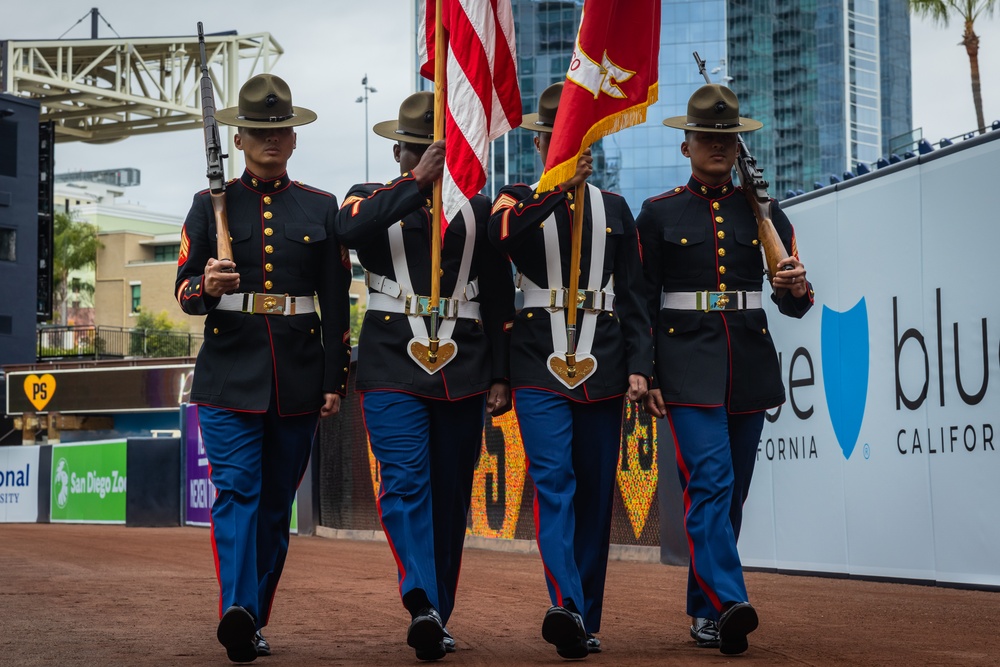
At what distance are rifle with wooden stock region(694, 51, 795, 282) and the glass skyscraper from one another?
9055 centimetres

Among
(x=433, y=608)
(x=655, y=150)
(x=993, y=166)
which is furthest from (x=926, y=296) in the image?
(x=655, y=150)

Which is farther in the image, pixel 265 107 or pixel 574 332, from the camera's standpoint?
pixel 265 107

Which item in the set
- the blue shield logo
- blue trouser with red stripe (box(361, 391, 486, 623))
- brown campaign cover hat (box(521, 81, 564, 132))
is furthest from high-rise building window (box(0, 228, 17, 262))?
blue trouser with red stripe (box(361, 391, 486, 623))

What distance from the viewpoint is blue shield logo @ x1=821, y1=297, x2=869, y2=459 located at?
1067 cm

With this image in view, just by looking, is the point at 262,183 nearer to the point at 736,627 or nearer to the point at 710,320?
the point at 710,320

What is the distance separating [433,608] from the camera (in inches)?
242

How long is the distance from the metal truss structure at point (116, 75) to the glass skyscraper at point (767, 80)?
47517mm

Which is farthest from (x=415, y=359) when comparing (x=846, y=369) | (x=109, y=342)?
(x=109, y=342)

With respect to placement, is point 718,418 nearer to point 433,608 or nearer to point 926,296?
point 433,608

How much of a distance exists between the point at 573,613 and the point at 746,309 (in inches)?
68.8

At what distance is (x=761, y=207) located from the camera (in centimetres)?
682

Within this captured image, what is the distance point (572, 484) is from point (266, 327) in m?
1.58

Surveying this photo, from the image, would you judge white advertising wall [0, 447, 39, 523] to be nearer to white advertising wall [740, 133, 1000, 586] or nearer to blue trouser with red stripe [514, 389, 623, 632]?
white advertising wall [740, 133, 1000, 586]

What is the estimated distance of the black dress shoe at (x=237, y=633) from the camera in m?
6.02
